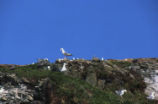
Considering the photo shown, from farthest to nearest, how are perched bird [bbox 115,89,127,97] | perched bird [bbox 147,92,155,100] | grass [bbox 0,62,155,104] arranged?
perched bird [bbox 147,92,155,100] < perched bird [bbox 115,89,127,97] < grass [bbox 0,62,155,104]

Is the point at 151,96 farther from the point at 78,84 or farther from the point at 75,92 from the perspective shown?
the point at 75,92

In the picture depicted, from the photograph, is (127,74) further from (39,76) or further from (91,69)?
(39,76)

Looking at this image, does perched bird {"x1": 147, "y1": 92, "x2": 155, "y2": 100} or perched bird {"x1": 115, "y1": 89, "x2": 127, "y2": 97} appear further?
perched bird {"x1": 147, "y1": 92, "x2": 155, "y2": 100}

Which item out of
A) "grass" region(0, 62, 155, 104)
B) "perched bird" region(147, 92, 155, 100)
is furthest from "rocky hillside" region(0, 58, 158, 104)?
"perched bird" region(147, 92, 155, 100)

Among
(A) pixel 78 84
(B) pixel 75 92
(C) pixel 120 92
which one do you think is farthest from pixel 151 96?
(B) pixel 75 92

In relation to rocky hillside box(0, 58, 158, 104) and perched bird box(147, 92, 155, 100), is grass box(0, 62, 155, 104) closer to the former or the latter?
rocky hillside box(0, 58, 158, 104)

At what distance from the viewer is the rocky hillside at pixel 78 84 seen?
23203 mm

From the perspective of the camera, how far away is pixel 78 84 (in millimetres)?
25391

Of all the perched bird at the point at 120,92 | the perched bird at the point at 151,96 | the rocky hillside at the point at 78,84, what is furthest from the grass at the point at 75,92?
the perched bird at the point at 151,96

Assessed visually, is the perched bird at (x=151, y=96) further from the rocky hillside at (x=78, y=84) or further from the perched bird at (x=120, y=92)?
the perched bird at (x=120, y=92)

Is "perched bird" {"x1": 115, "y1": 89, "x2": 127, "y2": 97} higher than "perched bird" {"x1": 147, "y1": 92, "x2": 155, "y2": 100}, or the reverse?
"perched bird" {"x1": 115, "y1": 89, "x2": 127, "y2": 97}

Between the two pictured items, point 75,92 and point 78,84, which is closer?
point 75,92

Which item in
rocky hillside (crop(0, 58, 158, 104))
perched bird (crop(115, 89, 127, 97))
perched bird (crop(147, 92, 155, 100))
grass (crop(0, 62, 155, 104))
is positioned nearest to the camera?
grass (crop(0, 62, 155, 104))

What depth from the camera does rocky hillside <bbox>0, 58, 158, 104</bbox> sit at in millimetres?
23203
